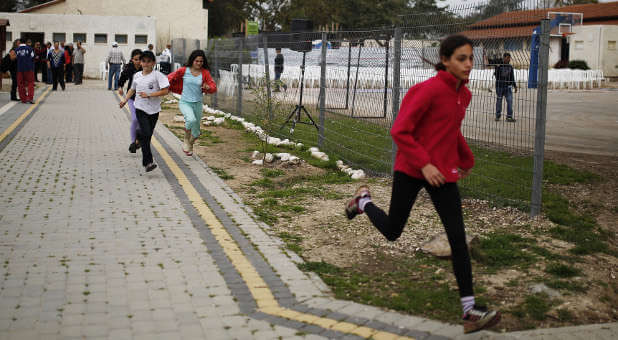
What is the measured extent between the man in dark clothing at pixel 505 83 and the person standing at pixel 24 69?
16.4 metres

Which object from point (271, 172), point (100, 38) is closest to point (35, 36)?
point (100, 38)

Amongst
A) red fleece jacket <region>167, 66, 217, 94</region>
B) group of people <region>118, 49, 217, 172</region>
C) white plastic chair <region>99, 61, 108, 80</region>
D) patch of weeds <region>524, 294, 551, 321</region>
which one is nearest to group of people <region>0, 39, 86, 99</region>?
white plastic chair <region>99, 61, 108, 80</region>

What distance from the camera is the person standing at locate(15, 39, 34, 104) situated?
67.2 feet

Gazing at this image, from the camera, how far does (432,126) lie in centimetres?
449

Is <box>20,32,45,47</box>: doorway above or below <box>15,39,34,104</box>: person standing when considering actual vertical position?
above

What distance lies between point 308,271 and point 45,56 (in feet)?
92.8

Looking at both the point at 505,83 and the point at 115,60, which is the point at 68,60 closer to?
the point at 115,60

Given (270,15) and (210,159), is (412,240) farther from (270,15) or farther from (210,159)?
(270,15)

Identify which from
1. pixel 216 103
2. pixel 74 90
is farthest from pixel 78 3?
pixel 216 103

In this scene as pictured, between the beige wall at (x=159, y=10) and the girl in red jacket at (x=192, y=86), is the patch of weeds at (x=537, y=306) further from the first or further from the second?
the beige wall at (x=159, y=10)

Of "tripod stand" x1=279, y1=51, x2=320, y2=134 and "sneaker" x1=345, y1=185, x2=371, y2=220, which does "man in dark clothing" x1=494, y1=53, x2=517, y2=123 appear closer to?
"sneaker" x1=345, y1=185, x2=371, y2=220

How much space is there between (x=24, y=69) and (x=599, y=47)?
36249mm

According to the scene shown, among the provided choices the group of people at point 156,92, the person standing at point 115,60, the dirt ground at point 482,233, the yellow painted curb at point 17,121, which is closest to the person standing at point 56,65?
the person standing at point 115,60

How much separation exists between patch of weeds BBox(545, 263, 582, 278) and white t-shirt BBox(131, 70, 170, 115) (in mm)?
6173
